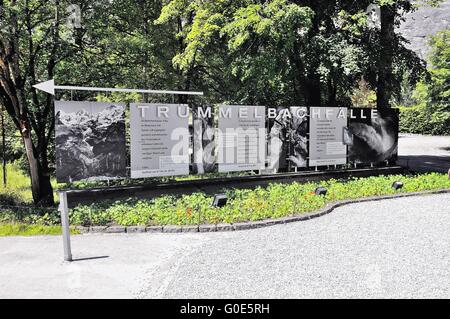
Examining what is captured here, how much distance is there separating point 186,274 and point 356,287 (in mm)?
2418

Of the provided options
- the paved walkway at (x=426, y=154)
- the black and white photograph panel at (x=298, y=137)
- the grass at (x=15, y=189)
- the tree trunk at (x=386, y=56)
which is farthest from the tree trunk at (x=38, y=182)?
the paved walkway at (x=426, y=154)

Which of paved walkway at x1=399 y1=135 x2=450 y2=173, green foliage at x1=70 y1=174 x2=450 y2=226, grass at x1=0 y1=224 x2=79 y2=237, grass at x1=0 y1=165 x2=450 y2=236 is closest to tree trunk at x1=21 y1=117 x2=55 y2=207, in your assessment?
grass at x1=0 y1=165 x2=450 y2=236

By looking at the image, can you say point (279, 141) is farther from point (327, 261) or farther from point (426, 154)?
point (426, 154)

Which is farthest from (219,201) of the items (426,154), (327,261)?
(426,154)

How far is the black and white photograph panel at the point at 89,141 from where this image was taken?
1113 centimetres

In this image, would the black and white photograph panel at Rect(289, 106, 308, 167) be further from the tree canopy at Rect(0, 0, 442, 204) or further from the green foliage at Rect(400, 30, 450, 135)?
the green foliage at Rect(400, 30, 450, 135)

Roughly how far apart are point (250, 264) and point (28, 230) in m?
5.09

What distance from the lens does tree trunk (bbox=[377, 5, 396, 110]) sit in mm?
16328

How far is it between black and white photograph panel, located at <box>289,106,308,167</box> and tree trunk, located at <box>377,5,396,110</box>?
388cm

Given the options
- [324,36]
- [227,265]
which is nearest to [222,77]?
[324,36]

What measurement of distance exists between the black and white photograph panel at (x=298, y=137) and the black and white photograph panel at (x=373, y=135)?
2.05 m

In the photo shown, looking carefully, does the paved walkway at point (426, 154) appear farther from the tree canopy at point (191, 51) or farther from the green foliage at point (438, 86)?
the tree canopy at point (191, 51)

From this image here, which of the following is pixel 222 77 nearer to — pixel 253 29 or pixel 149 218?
pixel 253 29

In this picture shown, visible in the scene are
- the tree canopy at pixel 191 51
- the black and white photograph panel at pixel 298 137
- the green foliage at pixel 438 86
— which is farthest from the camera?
the green foliage at pixel 438 86
